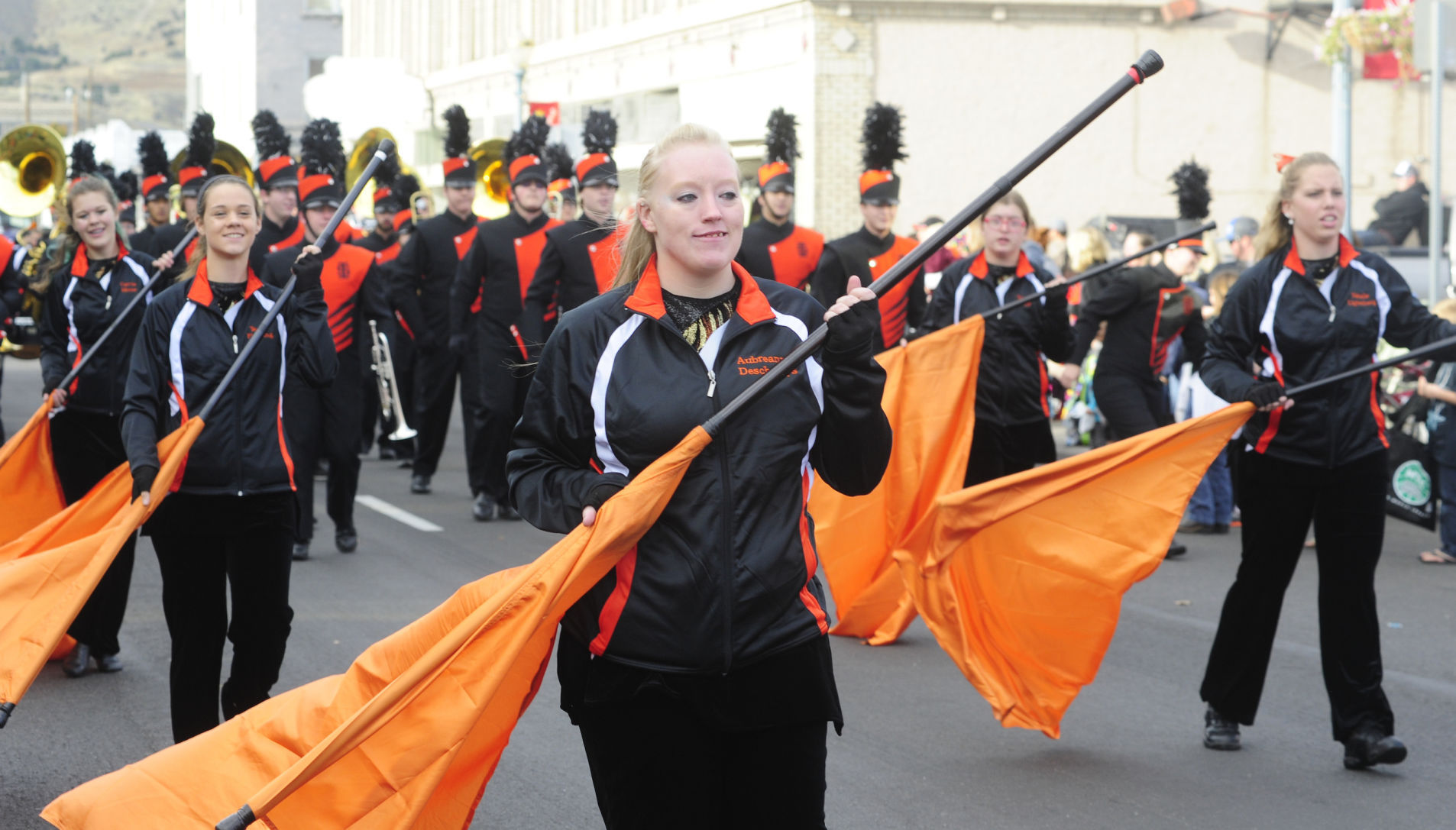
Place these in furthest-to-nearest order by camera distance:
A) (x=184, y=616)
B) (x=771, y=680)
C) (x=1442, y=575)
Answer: (x=1442, y=575)
(x=184, y=616)
(x=771, y=680)

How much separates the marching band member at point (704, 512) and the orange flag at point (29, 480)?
15.2 ft

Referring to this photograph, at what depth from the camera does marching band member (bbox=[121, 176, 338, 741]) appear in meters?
5.24

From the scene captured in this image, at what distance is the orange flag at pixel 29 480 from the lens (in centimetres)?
718

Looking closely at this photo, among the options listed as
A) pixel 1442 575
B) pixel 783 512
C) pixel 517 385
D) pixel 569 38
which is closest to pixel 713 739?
pixel 783 512

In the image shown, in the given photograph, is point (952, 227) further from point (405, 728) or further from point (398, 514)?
point (398, 514)

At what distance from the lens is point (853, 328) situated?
316 centimetres

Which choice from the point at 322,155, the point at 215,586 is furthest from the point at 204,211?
the point at 322,155

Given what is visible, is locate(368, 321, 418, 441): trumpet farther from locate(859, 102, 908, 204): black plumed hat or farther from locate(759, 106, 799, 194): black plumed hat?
locate(859, 102, 908, 204): black plumed hat

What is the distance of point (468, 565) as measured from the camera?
9484 millimetres

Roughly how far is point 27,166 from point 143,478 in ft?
26.6

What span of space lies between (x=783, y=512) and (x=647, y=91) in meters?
34.6

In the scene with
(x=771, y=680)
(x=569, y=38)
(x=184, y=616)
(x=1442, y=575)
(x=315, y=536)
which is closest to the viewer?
(x=771, y=680)

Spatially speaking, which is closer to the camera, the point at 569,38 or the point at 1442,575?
the point at 1442,575

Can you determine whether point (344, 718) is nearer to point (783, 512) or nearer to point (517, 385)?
point (783, 512)
